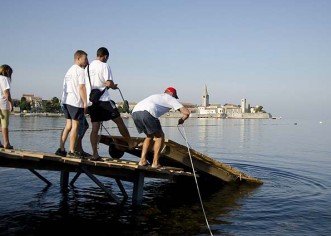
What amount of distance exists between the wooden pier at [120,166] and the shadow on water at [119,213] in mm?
559

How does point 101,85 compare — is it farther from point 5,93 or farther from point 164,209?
point 164,209

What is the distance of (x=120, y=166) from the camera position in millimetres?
8977

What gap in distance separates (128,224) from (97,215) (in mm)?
1174

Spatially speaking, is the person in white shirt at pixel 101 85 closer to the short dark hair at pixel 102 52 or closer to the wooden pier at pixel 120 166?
the short dark hair at pixel 102 52

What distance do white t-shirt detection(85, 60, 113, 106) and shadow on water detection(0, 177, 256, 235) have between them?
9.58 ft

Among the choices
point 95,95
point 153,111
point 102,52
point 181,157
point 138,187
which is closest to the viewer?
point 95,95

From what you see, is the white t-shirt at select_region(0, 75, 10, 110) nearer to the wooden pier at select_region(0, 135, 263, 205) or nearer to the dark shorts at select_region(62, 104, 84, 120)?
the wooden pier at select_region(0, 135, 263, 205)

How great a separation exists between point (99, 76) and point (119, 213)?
3616 mm

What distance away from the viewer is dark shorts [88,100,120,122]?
9094 millimetres

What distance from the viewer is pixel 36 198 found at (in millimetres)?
11141

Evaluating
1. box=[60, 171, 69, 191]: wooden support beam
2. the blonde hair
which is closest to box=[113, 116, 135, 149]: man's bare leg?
the blonde hair

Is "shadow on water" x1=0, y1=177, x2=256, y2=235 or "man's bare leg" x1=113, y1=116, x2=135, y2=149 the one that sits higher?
"man's bare leg" x1=113, y1=116, x2=135, y2=149

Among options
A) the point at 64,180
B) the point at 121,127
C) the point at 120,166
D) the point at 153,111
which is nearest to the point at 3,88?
the point at 121,127

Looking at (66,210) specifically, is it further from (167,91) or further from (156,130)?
(167,91)
